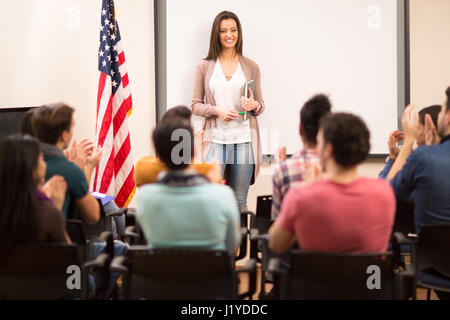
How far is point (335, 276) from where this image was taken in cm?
186

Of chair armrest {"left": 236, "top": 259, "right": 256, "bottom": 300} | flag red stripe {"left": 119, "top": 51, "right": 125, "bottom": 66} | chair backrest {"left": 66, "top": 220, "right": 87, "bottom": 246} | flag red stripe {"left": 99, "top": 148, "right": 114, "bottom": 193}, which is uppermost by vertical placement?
flag red stripe {"left": 119, "top": 51, "right": 125, "bottom": 66}

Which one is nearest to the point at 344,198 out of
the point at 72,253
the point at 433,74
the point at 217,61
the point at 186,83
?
the point at 72,253

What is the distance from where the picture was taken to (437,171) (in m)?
2.43

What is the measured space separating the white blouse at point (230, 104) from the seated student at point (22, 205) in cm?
244

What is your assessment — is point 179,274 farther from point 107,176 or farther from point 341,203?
point 107,176

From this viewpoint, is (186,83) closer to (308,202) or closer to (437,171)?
(437,171)

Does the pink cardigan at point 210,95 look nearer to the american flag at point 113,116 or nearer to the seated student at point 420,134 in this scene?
the american flag at point 113,116

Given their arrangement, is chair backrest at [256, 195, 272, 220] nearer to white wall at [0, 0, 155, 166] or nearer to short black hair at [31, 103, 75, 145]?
short black hair at [31, 103, 75, 145]

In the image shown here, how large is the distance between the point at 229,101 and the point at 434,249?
249cm

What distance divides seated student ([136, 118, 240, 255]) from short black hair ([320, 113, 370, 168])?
1.54ft

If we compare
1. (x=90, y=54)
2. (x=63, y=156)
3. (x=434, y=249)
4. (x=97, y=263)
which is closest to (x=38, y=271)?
(x=97, y=263)

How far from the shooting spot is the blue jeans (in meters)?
4.39

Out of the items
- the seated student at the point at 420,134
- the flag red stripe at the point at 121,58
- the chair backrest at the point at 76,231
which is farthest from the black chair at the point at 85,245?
the flag red stripe at the point at 121,58

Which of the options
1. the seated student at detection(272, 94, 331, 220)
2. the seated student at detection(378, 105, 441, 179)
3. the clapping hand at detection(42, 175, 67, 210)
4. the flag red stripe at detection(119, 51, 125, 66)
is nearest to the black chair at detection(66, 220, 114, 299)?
the clapping hand at detection(42, 175, 67, 210)
